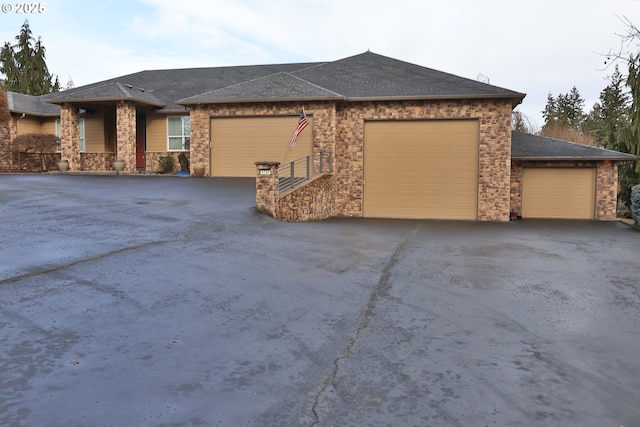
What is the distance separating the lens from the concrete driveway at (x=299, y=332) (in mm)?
3096

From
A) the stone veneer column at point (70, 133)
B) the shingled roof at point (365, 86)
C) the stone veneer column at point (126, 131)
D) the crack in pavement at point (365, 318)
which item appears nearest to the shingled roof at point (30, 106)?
the stone veneer column at point (70, 133)

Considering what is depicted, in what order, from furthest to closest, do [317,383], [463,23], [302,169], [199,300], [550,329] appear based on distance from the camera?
1. [463,23]
2. [302,169]
3. [199,300]
4. [550,329]
5. [317,383]

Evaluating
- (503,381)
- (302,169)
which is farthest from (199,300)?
(302,169)

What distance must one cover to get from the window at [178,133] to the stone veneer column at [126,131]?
175cm

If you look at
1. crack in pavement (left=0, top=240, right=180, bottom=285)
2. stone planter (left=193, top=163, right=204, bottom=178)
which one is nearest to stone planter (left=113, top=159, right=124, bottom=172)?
stone planter (left=193, top=163, right=204, bottom=178)

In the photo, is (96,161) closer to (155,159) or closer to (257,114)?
(155,159)

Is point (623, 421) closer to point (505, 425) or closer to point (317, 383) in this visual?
point (505, 425)

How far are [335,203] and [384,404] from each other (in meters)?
15.4

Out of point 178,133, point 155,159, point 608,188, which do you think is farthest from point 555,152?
point 155,159

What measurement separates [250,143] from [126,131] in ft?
20.8

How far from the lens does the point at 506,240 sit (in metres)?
11.7

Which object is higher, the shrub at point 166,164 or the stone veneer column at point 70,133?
the stone veneer column at point 70,133

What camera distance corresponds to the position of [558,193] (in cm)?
1970

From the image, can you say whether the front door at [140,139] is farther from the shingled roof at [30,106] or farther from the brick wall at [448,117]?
the brick wall at [448,117]
